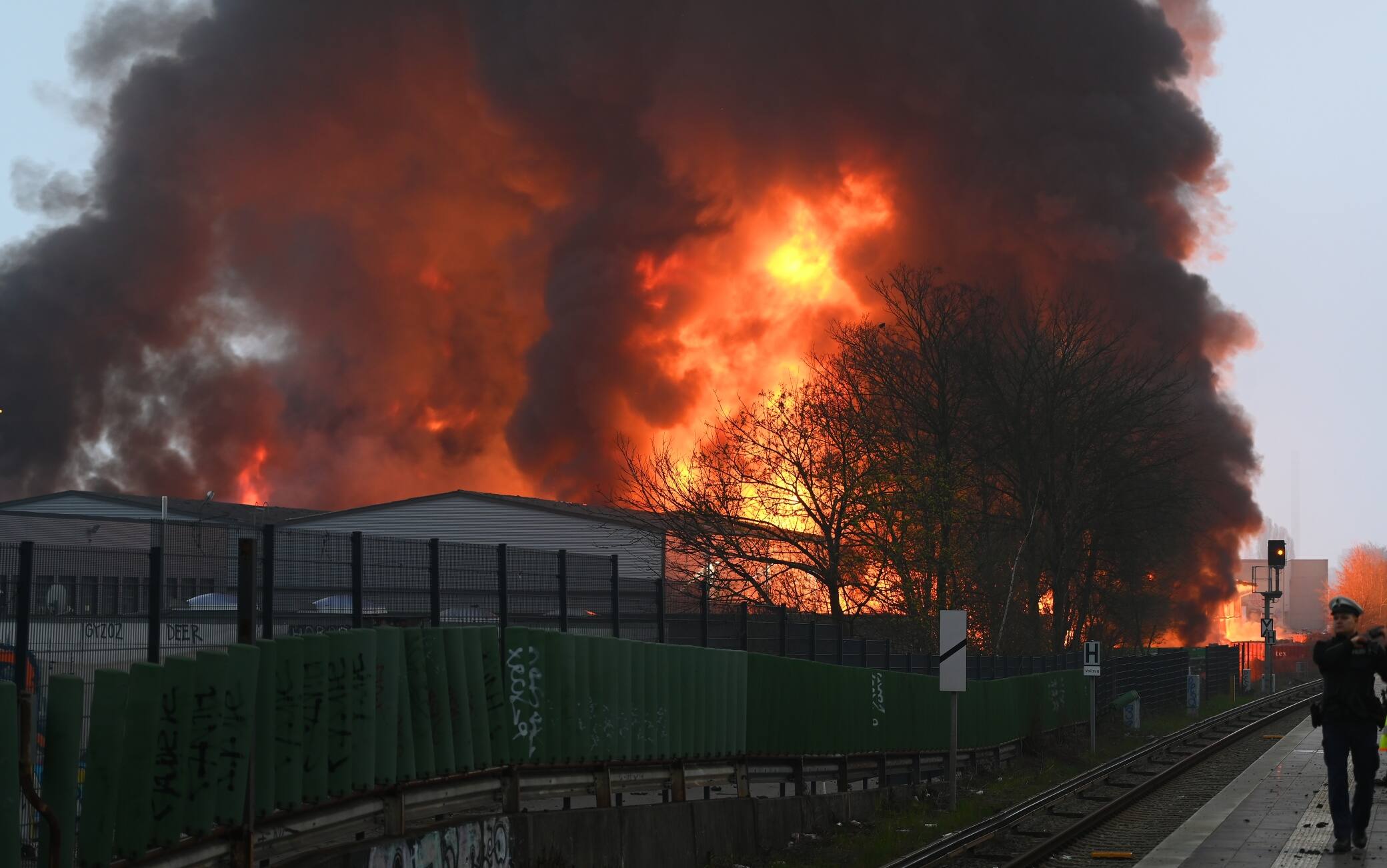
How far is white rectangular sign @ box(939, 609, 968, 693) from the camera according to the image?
63.8ft

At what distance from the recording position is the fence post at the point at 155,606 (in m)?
8.24

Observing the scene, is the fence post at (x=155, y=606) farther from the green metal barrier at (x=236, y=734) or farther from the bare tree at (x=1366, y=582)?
the bare tree at (x=1366, y=582)

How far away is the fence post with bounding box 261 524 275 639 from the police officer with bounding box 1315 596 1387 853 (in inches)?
267

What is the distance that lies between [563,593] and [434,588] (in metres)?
2.16

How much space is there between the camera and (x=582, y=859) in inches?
448

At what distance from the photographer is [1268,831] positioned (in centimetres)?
1436

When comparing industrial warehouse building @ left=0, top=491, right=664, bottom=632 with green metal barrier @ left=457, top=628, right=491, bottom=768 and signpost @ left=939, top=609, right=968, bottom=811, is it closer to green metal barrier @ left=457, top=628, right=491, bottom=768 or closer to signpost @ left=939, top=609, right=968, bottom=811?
green metal barrier @ left=457, top=628, right=491, bottom=768

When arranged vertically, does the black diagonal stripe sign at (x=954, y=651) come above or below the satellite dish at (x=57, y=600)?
below

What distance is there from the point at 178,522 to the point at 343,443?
68.6m

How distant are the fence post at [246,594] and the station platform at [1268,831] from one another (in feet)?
26.1

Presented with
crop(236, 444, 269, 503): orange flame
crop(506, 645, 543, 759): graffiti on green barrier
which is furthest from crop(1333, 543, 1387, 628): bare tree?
crop(506, 645, 543, 759): graffiti on green barrier

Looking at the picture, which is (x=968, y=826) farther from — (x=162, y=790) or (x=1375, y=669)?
(x=162, y=790)

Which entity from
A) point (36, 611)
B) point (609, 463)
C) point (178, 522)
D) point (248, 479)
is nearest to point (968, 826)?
point (178, 522)

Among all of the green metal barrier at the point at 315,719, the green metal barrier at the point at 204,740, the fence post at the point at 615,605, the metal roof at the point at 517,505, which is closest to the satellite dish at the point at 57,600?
the green metal barrier at the point at 204,740
